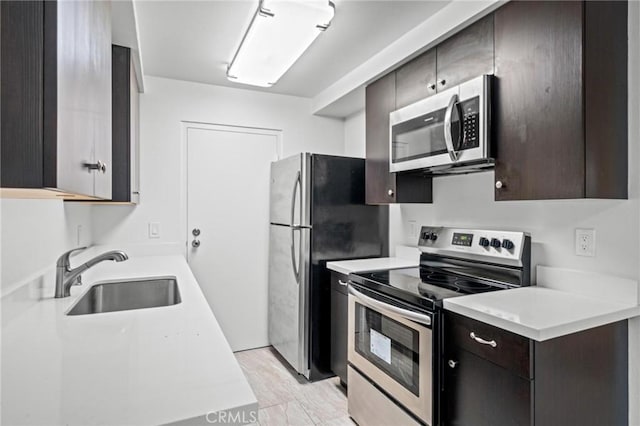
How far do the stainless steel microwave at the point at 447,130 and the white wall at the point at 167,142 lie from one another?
1.62 m

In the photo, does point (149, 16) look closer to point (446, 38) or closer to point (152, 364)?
point (446, 38)

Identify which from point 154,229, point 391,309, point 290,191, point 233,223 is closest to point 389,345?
point 391,309

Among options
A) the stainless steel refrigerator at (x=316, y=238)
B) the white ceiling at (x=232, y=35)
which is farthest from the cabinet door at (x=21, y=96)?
the stainless steel refrigerator at (x=316, y=238)

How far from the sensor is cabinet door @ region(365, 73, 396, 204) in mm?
2377

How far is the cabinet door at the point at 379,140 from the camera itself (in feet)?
7.80

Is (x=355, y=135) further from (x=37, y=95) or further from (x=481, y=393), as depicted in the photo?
(x=37, y=95)

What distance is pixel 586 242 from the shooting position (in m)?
1.58

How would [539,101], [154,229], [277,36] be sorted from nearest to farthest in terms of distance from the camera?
[539,101]
[277,36]
[154,229]

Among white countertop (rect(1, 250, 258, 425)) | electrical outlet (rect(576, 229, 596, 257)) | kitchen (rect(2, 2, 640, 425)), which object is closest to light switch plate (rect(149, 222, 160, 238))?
kitchen (rect(2, 2, 640, 425))

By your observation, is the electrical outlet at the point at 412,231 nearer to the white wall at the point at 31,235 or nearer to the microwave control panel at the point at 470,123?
the microwave control panel at the point at 470,123

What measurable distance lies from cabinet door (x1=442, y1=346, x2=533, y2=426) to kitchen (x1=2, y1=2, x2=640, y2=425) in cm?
62

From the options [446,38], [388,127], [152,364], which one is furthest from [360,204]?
[152,364]

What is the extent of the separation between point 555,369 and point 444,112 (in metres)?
1.26

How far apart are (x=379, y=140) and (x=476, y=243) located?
0.96 m
